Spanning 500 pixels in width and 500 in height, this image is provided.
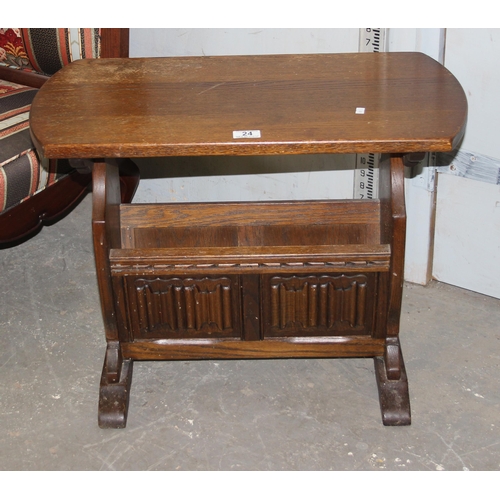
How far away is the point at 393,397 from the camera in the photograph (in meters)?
2.46

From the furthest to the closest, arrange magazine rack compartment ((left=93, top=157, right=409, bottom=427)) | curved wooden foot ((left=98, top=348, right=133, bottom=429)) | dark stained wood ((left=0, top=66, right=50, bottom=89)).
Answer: dark stained wood ((left=0, top=66, right=50, bottom=89)), curved wooden foot ((left=98, top=348, right=133, bottom=429)), magazine rack compartment ((left=93, top=157, right=409, bottom=427))

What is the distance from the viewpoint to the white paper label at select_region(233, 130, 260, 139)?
2.07m

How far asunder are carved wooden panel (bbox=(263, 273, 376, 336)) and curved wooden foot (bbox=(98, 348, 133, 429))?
45cm

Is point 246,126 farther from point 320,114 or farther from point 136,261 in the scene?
point 136,261

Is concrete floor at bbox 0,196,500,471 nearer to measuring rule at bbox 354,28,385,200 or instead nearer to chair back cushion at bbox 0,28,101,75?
measuring rule at bbox 354,28,385,200

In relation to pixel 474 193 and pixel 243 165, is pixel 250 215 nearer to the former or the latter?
pixel 243 165

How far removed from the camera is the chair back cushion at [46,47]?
2.80 metres

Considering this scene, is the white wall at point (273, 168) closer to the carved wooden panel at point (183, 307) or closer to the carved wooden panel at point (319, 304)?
the carved wooden panel at point (319, 304)

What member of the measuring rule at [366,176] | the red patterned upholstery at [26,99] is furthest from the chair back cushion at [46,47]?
the measuring rule at [366,176]

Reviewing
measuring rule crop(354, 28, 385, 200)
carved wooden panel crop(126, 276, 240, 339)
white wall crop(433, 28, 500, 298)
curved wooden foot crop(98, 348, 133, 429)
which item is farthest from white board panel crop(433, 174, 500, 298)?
curved wooden foot crop(98, 348, 133, 429)

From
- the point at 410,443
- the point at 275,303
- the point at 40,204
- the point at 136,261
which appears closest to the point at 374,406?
the point at 410,443

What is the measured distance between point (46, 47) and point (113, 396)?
123 cm

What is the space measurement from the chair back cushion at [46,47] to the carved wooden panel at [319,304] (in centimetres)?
105

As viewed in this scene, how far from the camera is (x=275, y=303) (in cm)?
244
